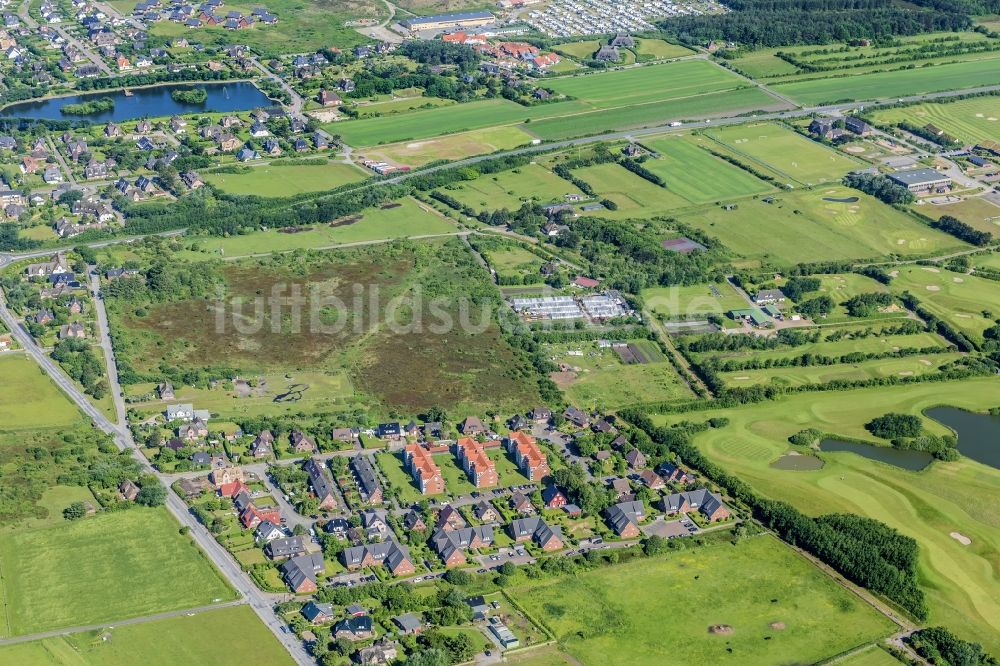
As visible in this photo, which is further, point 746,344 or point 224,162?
point 224,162

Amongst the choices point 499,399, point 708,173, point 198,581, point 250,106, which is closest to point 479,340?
point 499,399

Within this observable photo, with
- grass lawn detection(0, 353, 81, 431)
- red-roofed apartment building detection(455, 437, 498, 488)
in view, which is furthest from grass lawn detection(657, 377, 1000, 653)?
grass lawn detection(0, 353, 81, 431)

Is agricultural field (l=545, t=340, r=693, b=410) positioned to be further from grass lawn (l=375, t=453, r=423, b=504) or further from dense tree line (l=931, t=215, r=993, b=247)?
dense tree line (l=931, t=215, r=993, b=247)

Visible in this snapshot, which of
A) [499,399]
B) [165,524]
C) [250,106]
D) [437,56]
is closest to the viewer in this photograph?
[165,524]

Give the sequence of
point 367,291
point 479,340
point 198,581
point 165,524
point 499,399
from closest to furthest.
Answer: point 198,581 < point 165,524 < point 499,399 < point 479,340 < point 367,291

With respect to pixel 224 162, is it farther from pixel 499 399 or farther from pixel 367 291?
pixel 499 399

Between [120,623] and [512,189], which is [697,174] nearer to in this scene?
[512,189]

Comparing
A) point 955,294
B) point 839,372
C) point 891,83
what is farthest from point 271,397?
point 891,83
